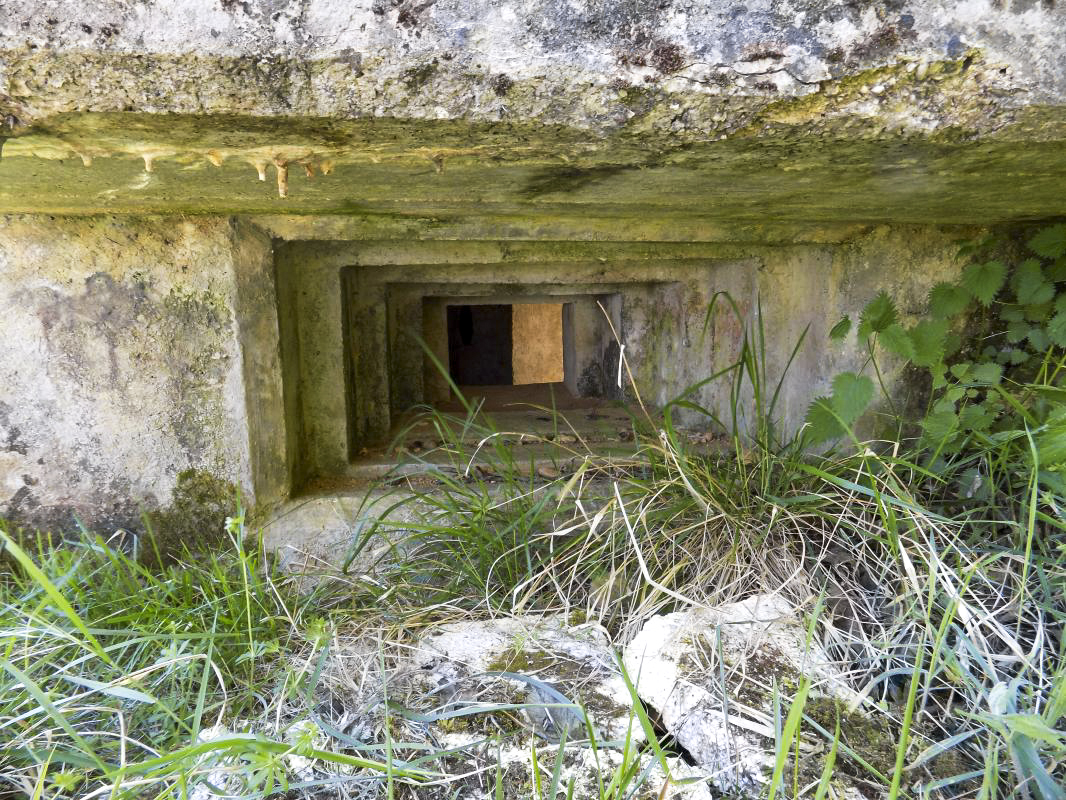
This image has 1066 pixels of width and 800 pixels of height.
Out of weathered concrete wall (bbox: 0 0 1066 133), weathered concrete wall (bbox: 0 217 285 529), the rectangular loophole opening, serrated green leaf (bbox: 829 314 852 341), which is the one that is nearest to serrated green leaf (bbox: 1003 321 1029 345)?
serrated green leaf (bbox: 829 314 852 341)

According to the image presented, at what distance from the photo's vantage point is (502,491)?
1.80 m

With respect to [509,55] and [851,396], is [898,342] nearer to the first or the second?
[851,396]

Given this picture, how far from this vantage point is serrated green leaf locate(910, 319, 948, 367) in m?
1.62

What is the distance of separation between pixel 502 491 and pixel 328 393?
0.64 metres

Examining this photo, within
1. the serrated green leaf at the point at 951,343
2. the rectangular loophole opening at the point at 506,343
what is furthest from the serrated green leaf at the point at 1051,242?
the rectangular loophole opening at the point at 506,343

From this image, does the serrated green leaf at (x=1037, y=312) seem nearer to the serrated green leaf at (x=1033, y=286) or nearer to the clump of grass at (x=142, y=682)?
the serrated green leaf at (x=1033, y=286)

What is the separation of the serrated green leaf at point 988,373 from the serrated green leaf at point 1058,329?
0.50ft

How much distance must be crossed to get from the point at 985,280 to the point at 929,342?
0.25 meters

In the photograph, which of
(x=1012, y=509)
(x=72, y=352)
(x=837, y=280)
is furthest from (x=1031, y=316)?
(x=72, y=352)

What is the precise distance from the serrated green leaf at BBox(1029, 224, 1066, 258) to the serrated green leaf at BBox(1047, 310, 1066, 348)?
154 mm

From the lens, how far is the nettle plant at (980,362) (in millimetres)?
1498

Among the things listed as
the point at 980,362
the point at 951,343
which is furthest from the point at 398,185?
the point at 980,362

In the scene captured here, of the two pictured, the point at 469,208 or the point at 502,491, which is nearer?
the point at 469,208

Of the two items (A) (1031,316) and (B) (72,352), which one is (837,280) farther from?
(B) (72,352)
